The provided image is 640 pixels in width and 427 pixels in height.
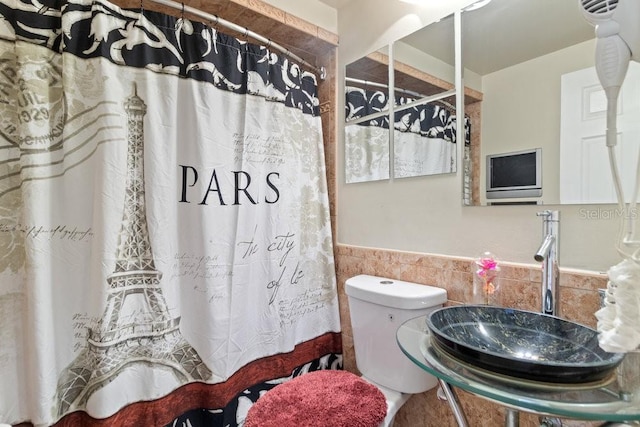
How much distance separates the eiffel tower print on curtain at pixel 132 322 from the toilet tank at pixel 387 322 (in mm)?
734

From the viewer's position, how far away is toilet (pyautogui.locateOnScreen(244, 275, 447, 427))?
3.43 ft

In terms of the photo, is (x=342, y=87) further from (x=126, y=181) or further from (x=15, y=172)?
(x=15, y=172)

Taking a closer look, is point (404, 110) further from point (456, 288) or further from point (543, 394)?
point (543, 394)

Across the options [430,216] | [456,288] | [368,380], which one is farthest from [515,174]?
[368,380]

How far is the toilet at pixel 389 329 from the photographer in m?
1.17

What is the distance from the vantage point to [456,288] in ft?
3.94

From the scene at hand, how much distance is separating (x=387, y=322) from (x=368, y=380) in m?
0.30

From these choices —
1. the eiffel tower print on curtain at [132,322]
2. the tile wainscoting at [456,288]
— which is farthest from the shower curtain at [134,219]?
the tile wainscoting at [456,288]

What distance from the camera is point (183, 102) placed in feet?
4.12

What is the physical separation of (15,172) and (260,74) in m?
0.99

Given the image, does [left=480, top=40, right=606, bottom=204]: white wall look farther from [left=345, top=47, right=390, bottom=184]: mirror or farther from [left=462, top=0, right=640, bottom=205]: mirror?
[left=345, top=47, right=390, bottom=184]: mirror

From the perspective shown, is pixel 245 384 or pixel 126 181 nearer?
pixel 126 181

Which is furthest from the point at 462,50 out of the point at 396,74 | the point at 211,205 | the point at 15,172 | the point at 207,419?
the point at 207,419

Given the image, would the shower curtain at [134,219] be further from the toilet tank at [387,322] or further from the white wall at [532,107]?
the white wall at [532,107]
